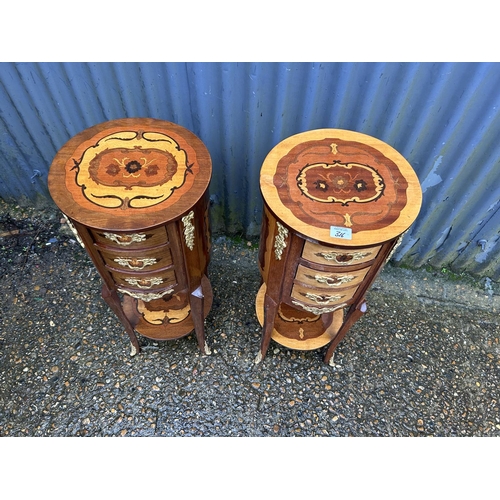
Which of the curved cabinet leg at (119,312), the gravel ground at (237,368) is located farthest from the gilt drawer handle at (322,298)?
the curved cabinet leg at (119,312)

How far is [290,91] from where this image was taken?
186 centimetres

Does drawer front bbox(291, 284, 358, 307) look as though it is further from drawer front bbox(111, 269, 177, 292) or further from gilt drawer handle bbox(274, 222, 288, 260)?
drawer front bbox(111, 269, 177, 292)

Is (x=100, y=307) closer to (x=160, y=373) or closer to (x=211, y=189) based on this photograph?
(x=160, y=373)

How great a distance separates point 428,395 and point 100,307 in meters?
1.95

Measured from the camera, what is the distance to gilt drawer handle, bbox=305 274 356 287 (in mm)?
1471

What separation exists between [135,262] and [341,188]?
2.70 ft

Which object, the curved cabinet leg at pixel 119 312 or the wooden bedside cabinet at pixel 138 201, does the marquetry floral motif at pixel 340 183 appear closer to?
the wooden bedside cabinet at pixel 138 201

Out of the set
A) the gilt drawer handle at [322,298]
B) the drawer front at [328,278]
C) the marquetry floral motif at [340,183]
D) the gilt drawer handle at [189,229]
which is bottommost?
the gilt drawer handle at [322,298]

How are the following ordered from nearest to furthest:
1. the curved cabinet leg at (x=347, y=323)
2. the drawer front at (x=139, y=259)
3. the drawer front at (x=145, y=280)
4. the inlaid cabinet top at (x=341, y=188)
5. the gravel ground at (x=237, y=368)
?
the inlaid cabinet top at (x=341, y=188) < the drawer front at (x=139, y=259) < the drawer front at (x=145, y=280) < the curved cabinet leg at (x=347, y=323) < the gravel ground at (x=237, y=368)

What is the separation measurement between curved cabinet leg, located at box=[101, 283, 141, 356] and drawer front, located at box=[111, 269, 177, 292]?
0.11 metres

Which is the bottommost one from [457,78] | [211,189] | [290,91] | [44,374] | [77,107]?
[44,374]

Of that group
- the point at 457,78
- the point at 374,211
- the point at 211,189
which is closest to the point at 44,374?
the point at 211,189

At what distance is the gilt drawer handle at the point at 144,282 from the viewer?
158 centimetres

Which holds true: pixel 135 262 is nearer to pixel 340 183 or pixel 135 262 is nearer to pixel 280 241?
pixel 280 241
